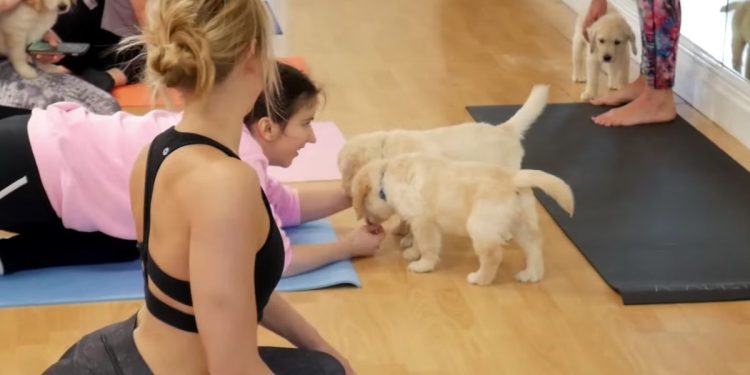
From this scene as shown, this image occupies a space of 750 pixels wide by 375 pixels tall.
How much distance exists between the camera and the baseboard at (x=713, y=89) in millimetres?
3426

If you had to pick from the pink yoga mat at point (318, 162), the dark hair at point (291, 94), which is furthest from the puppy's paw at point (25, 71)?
the dark hair at point (291, 94)

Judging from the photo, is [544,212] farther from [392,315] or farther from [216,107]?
[216,107]

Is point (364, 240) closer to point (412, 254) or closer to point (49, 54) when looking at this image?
point (412, 254)

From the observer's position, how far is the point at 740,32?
3.45 metres

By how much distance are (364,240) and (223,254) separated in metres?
1.34

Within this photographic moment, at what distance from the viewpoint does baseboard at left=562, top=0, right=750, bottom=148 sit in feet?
11.2

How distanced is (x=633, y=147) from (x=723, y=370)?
129cm

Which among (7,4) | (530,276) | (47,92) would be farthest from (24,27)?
(530,276)

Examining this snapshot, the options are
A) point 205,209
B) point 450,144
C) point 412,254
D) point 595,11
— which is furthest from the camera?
point 595,11

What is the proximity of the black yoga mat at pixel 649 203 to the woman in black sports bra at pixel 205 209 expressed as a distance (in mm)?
1302

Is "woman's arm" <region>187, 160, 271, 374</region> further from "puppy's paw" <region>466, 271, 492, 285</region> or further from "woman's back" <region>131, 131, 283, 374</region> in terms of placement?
"puppy's paw" <region>466, 271, 492, 285</region>

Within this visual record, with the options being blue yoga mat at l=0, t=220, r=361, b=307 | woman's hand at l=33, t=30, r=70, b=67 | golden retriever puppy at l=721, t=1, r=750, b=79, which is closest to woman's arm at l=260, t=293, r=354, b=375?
blue yoga mat at l=0, t=220, r=361, b=307

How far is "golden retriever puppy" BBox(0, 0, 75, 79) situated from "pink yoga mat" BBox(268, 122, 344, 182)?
2.58 feet

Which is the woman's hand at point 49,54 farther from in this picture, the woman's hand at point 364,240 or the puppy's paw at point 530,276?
the puppy's paw at point 530,276
